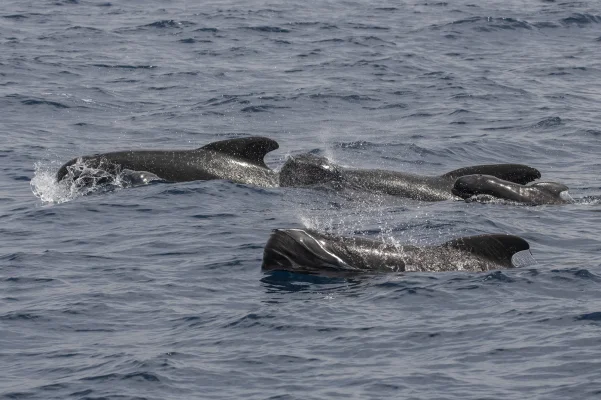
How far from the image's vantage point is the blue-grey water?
12.1 meters

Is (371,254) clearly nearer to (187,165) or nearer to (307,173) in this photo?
(307,173)

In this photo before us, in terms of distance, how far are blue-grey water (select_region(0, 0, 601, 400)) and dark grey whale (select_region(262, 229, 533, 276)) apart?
0.88ft

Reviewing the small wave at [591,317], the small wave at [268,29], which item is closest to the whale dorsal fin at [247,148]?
the small wave at [591,317]

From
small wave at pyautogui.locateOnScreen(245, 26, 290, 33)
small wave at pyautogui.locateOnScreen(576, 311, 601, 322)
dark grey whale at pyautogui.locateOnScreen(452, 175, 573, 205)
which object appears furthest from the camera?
small wave at pyautogui.locateOnScreen(245, 26, 290, 33)

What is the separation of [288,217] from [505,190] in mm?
3432

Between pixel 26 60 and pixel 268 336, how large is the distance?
2265cm

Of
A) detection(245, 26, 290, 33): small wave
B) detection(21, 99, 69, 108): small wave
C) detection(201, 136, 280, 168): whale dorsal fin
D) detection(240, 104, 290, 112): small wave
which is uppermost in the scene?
detection(245, 26, 290, 33): small wave

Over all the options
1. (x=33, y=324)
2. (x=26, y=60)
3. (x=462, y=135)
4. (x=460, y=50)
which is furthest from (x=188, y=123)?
(x=33, y=324)

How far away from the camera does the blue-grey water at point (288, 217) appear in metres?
12.1

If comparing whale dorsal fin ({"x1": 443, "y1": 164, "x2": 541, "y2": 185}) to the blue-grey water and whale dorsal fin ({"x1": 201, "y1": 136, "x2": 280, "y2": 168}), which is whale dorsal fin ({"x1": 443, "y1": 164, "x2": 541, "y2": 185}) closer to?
the blue-grey water

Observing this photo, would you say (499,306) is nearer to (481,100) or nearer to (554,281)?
(554,281)

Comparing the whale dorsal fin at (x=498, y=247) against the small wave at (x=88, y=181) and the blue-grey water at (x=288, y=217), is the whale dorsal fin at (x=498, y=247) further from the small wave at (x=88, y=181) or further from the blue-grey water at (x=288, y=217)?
the small wave at (x=88, y=181)

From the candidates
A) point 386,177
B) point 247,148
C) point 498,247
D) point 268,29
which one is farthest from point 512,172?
point 268,29

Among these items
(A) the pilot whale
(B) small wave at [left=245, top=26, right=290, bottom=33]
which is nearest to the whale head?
(A) the pilot whale
